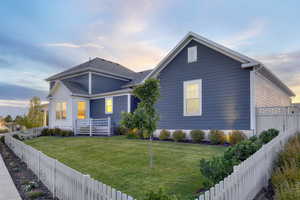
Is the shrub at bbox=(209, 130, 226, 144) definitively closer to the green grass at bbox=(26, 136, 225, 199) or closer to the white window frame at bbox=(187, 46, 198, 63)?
the green grass at bbox=(26, 136, 225, 199)

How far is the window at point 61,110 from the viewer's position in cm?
1862

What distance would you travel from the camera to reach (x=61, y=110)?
19062 millimetres

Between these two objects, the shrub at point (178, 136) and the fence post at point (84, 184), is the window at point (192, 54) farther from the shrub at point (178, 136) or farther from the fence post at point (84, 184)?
the fence post at point (84, 184)

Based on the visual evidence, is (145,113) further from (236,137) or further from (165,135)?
(165,135)

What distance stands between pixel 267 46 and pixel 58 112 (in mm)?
19672

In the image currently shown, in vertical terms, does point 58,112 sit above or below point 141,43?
below

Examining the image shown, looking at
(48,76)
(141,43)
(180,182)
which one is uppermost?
(141,43)

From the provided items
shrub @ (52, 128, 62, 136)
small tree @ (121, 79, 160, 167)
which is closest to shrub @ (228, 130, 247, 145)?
small tree @ (121, 79, 160, 167)

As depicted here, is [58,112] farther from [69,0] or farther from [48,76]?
[69,0]

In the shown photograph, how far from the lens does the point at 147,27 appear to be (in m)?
14.3

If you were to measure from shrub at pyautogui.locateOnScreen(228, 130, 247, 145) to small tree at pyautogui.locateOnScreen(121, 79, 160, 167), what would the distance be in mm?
5497

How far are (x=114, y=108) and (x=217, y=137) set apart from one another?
32.5 ft

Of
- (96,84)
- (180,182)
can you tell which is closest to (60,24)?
(96,84)

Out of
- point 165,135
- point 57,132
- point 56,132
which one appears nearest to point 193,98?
point 165,135
